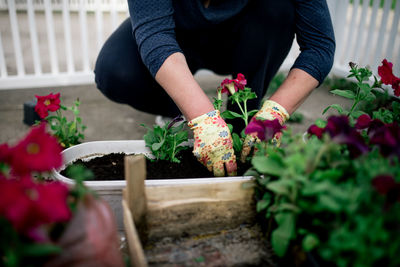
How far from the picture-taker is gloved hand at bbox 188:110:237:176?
3.38ft

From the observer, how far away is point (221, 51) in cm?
155

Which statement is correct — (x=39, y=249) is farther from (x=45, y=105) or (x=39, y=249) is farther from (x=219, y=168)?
A: (x=45, y=105)

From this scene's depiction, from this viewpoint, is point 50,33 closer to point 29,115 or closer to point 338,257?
point 29,115

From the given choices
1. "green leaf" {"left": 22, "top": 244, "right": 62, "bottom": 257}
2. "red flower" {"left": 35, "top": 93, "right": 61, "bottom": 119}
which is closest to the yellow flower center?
"green leaf" {"left": 22, "top": 244, "right": 62, "bottom": 257}

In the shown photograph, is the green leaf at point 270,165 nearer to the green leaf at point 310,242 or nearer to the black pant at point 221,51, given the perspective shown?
the green leaf at point 310,242

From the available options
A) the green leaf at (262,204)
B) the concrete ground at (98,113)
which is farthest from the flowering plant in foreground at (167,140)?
the concrete ground at (98,113)

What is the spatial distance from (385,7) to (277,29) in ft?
4.48

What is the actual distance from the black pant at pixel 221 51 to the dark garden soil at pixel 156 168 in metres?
0.42

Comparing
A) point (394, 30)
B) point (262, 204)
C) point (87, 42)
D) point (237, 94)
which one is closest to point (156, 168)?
point (237, 94)

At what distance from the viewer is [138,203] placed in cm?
74

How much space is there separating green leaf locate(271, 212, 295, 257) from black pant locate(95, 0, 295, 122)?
862 mm

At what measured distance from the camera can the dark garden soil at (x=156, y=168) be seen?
108cm

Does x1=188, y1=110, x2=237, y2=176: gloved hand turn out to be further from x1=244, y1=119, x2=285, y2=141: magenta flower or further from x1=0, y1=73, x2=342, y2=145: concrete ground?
x1=0, y1=73, x2=342, y2=145: concrete ground

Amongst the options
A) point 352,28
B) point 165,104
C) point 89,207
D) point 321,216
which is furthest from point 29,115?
point 352,28
